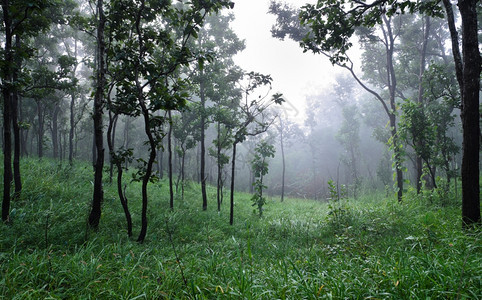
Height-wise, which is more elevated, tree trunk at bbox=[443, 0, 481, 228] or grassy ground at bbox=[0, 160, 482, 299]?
tree trunk at bbox=[443, 0, 481, 228]

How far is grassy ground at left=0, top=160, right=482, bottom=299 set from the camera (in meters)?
2.05

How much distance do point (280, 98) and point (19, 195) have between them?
734 centimetres

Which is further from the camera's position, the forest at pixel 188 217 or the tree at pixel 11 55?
the tree at pixel 11 55

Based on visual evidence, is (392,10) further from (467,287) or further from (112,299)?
(112,299)

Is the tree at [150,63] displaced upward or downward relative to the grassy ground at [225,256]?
upward

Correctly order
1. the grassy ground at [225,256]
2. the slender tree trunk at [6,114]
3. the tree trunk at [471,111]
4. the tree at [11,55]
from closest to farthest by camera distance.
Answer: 1. the grassy ground at [225,256]
2. the tree at [11,55]
3. the tree trunk at [471,111]
4. the slender tree trunk at [6,114]

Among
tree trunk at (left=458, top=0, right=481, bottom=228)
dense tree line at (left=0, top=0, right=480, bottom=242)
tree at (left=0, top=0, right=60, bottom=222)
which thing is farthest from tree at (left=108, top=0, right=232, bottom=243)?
tree trunk at (left=458, top=0, right=481, bottom=228)

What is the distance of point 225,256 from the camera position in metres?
3.78

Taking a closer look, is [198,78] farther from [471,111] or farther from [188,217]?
[471,111]

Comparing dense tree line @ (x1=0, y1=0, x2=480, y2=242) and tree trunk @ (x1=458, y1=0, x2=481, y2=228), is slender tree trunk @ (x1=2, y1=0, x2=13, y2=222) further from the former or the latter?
tree trunk @ (x1=458, y1=0, x2=481, y2=228)

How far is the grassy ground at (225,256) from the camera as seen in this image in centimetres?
205

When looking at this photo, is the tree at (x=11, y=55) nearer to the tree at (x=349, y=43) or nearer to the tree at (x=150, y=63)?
the tree at (x=150, y=63)

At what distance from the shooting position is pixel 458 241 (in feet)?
9.98

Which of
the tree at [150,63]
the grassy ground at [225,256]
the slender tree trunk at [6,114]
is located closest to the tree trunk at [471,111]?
the grassy ground at [225,256]
